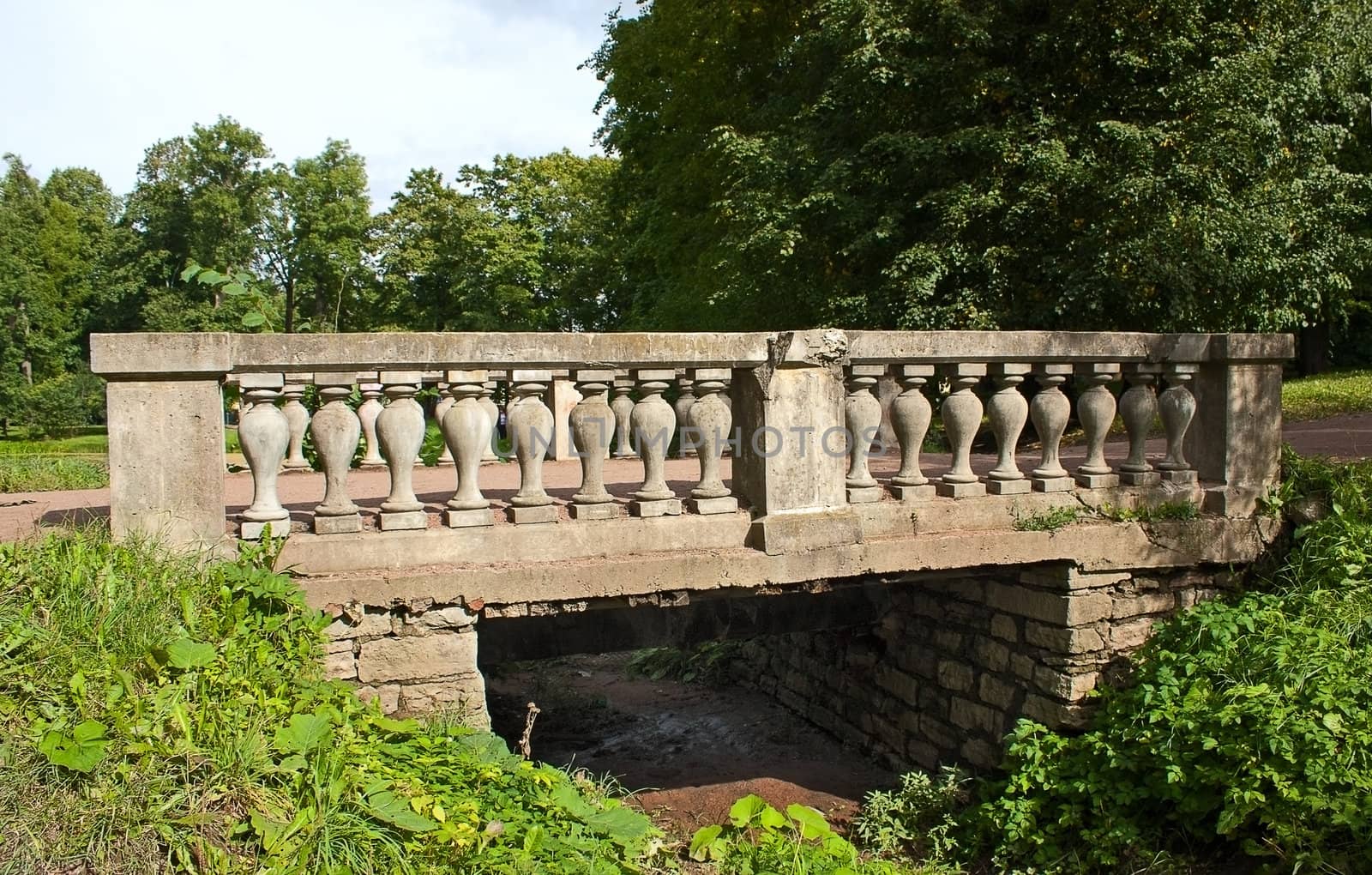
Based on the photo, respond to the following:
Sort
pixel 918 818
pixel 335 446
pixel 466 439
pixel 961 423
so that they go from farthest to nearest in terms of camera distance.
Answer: pixel 918 818
pixel 961 423
pixel 466 439
pixel 335 446

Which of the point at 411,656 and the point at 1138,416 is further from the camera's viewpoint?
the point at 1138,416

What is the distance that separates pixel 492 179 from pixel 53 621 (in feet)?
99.6

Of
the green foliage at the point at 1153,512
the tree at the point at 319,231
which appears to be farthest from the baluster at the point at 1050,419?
the tree at the point at 319,231

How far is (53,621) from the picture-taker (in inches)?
139

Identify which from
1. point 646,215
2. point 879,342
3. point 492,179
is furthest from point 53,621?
point 492,179

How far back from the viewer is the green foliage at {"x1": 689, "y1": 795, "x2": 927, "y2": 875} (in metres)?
4.35

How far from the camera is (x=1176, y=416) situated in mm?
5543

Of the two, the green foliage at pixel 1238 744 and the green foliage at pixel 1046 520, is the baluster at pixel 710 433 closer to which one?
the green foliage at pixel 1046 520

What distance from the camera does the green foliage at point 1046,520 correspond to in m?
5.34

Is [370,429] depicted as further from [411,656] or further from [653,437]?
[653,437]

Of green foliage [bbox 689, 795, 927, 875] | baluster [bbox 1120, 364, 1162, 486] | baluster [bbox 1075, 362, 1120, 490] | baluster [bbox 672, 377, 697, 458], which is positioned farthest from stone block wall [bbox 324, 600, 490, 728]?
baluster [bbox 1120, 364, 1162, 486]

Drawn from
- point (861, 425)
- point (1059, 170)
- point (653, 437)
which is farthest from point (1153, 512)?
point (1059, 170)

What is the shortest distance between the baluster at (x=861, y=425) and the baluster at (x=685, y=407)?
2.66ft

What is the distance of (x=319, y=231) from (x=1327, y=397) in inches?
1290
